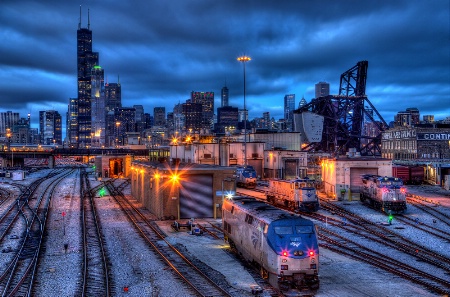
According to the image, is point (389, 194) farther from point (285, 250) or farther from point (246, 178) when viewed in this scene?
point (285, 250)

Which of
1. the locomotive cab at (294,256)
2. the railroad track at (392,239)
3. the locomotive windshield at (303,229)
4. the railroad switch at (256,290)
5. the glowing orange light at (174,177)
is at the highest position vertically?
the glowing orange light at (174,177)

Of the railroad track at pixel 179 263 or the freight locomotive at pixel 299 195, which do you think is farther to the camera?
the freight locomotive at pixel 299 195

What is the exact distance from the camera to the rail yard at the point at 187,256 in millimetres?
19031

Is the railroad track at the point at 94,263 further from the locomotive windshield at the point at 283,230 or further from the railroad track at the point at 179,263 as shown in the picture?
the locomotive windshield at the point at 283,230

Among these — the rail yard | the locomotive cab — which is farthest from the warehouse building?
the locomotive cab

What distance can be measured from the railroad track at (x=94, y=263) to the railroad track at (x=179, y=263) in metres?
2.97

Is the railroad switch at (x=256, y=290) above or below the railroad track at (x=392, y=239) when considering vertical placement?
above

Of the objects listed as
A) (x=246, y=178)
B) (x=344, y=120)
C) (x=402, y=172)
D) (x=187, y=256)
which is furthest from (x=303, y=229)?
(x=344, y=120)

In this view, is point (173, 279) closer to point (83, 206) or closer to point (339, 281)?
point (339, 281)

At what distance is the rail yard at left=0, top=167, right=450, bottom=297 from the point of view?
19.0 metres

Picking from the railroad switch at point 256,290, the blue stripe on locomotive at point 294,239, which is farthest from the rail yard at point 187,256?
the blue stripe on locomotive at point 294,239

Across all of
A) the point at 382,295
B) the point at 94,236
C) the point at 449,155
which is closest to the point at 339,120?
the point at 449,155

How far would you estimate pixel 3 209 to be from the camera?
153ft

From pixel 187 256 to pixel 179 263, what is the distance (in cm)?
147
